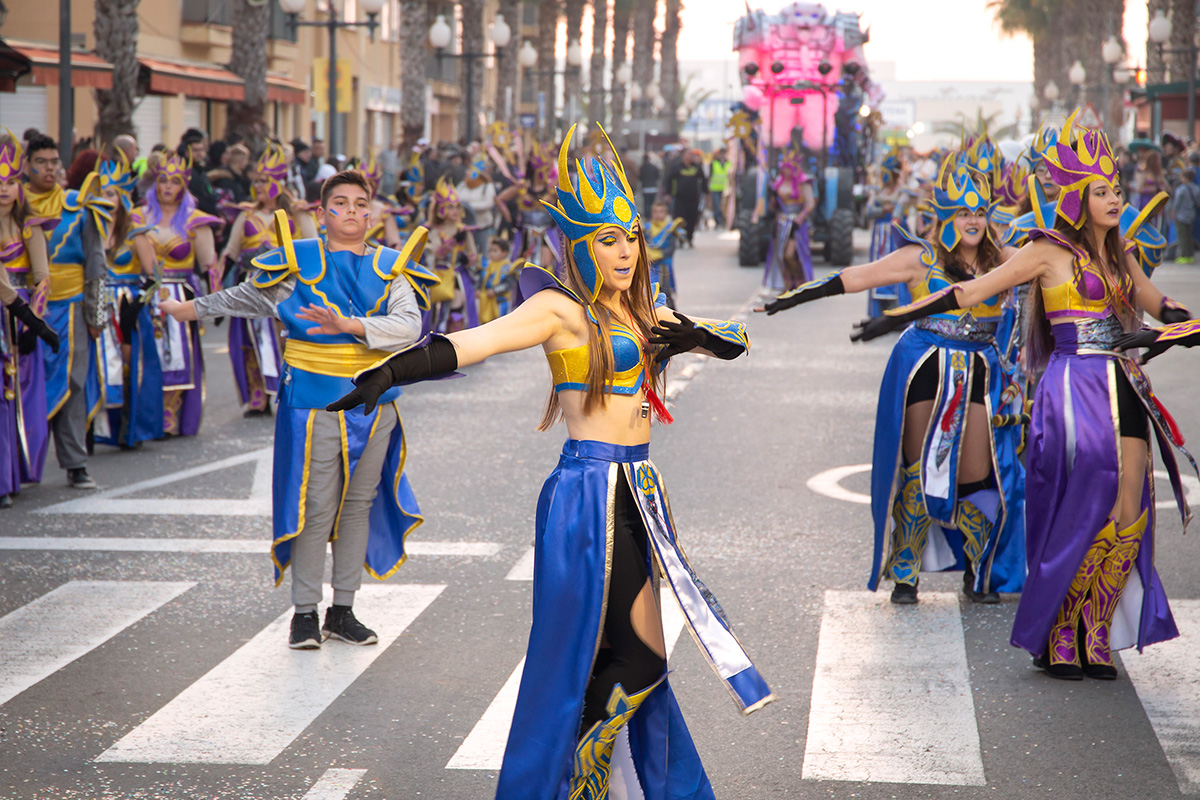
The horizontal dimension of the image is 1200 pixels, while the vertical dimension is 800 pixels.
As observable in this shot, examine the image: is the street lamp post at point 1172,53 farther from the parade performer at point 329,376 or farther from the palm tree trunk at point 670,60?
the parade performer at point 329,376

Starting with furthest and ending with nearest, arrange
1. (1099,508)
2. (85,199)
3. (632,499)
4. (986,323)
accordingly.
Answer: (85,199) → (986,323) → (1099,508) → (632,499)

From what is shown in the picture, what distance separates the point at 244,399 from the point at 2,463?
3.42m

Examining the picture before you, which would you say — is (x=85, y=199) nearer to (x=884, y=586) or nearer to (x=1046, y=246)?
(x=884, y=586)

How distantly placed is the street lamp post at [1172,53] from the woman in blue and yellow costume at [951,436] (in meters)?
28.2

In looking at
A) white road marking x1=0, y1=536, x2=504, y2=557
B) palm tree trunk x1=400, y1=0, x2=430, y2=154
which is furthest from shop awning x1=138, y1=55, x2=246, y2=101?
white road marking x1=0, y1=536, x2=504, y2=557

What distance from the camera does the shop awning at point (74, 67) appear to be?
20.2 meters

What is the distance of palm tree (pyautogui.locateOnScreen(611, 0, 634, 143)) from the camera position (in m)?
53.3

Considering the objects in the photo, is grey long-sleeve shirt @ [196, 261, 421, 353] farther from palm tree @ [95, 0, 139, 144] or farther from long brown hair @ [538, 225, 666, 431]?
palm tree @ [95, 0, 139, 144]

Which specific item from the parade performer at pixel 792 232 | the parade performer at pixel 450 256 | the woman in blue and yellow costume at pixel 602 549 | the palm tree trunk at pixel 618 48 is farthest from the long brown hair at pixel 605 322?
the palm tree trunk at pixel 618 48

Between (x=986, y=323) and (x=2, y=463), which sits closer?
(x=986, y=323)

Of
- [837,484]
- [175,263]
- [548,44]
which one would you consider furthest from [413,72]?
[837,484]

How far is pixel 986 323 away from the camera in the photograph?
670 centimetres

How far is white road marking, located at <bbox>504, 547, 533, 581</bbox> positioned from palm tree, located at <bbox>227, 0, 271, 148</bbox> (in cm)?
1681

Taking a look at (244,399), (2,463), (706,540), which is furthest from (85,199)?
(706,540)
